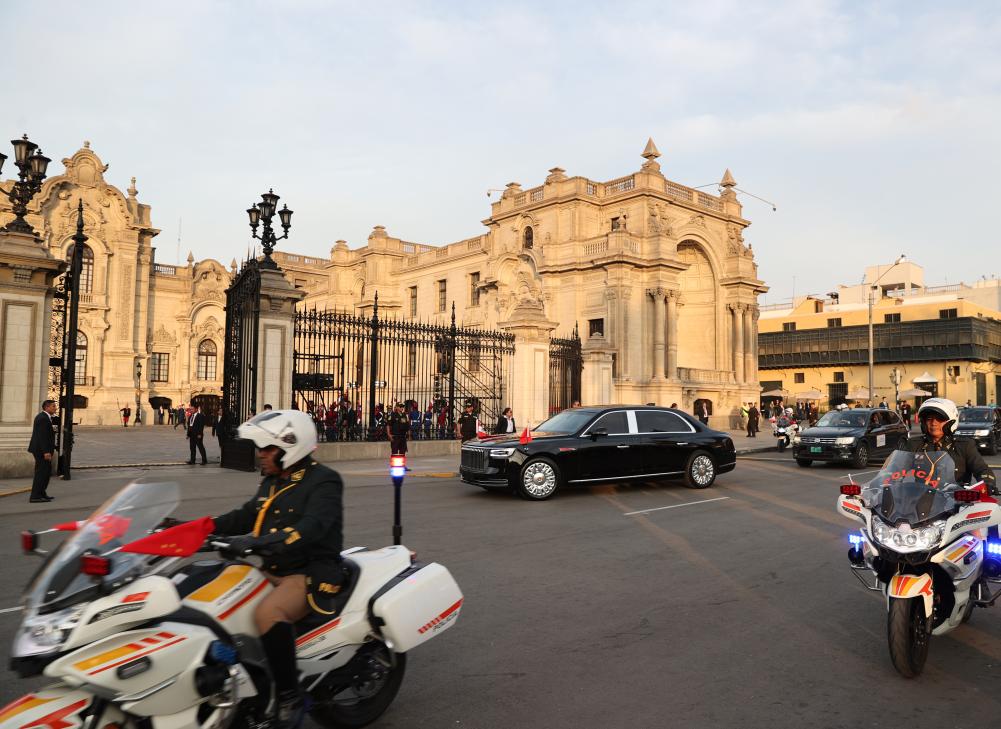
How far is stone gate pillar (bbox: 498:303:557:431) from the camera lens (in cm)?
2297

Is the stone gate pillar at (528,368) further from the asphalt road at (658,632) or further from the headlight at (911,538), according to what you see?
the headlight at (911,538)

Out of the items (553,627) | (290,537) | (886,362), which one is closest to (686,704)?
(553,627)

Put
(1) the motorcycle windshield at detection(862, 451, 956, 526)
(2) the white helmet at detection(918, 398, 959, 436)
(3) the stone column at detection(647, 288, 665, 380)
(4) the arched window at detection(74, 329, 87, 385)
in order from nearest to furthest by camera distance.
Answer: (1) the motorcycle windshield at detection(862, 451, 956, 526), (2) the white helmet at detection(918, 398, 959, 436), (3) the stone column at detection(647, 288, 665, 380), (4) the arched window at detection(74, 329, 87, 385)

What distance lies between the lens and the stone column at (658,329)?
36719 mm

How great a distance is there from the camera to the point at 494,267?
41875mm

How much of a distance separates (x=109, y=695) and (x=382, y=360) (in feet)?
130

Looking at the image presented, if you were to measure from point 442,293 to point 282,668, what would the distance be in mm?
46925

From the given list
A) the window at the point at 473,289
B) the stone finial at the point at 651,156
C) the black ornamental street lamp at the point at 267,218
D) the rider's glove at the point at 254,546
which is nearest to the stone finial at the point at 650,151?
the stone finial at the point at 651,156

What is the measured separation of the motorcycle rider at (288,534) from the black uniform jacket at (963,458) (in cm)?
429

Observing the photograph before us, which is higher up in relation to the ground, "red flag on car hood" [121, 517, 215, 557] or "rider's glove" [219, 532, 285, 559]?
"red flag on car hood" [121, 517, 215, 557]

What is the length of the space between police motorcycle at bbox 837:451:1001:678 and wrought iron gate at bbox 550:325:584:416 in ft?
65.5

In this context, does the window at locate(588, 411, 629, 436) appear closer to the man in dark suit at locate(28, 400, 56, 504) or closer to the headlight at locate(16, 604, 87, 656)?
the man in dark suit at locate(28, 400, 56, 504)

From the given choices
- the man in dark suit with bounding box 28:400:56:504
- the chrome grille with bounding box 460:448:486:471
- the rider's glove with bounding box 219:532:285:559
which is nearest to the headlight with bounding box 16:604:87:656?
the rider's glove with bounding box 219:532:285:559

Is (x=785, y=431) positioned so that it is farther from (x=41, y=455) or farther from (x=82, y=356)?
(x=82, y=356)
